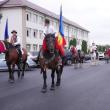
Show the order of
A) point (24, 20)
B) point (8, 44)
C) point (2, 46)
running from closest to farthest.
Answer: point (2, 46) → point (8, 44) → point (24, 20)

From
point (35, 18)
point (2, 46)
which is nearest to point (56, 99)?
point (2, 46)

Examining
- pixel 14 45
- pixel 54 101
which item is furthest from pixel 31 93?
pixel 14 45

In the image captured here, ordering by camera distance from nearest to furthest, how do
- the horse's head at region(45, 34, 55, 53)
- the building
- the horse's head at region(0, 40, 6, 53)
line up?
the horse's head at region(45, 34, 55, 53) → the horse's head at region(0, 40, 6, 53) → the building

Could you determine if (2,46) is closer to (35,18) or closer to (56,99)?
→ (56,99)

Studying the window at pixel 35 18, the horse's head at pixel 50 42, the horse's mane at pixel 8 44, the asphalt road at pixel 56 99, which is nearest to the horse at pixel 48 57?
the horse's head at pixel 50 42

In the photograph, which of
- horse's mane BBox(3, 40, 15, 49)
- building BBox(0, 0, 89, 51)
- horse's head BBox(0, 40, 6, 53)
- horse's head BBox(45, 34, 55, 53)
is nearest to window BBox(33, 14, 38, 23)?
building BBox(0, 0, 89, 51)

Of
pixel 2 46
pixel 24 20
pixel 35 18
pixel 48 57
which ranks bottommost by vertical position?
pixel 48 57

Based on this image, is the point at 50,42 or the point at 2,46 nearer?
the point at 50,42

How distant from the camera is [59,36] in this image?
12.5 meters

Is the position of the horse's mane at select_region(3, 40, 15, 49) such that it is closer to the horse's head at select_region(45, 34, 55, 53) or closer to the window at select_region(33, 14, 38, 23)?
the horse's head at select_region(45, 34, 55, 53)

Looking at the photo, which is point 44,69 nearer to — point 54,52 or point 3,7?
point 54,52

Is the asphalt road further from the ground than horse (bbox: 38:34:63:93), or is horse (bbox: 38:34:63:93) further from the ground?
horse (bbox: 38:34:63:93)

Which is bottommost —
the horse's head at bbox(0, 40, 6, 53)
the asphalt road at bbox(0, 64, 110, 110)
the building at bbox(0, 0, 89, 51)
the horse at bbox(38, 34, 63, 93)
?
the asphalt road at bbox(0, 64, 110, 110)

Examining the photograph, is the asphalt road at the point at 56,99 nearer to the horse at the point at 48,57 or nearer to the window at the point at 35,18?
the horse at the point at 48,57
